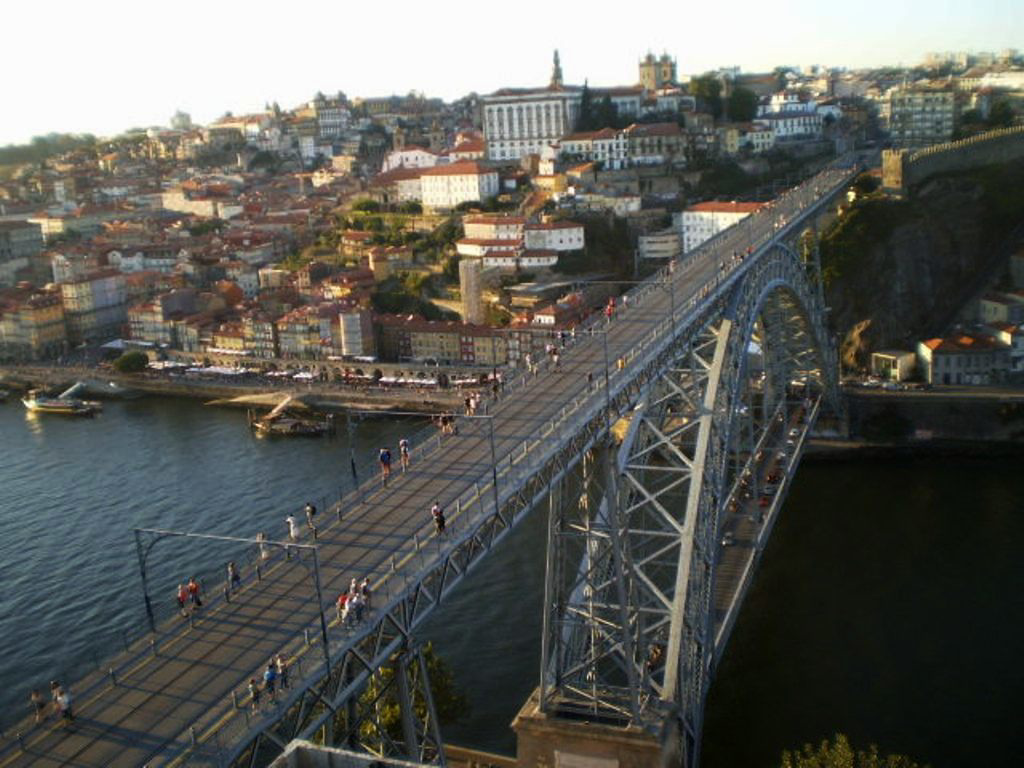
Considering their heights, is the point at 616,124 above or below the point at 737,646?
above

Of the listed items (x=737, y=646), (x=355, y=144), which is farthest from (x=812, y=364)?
(x=355, y=144)

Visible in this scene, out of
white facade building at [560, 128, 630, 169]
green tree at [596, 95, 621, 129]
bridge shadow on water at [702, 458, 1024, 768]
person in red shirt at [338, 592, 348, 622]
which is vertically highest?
green tree at [596, 95, 621, 129]

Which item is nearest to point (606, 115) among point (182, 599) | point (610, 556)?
point (610, 556)

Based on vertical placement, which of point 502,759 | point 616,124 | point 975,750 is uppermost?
point 616,124

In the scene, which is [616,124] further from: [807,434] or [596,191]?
[807,434]

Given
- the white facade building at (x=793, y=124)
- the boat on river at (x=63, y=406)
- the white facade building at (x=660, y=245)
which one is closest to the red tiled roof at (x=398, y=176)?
the white facade building at (x=660, y=245)

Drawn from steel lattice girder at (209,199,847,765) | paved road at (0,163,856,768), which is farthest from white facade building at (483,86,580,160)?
paved road at (0,163,856,768)

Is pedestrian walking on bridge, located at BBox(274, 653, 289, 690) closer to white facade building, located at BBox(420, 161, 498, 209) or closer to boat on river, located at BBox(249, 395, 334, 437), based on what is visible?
boat on river, located at BBox(249, 395, 334, 437)
